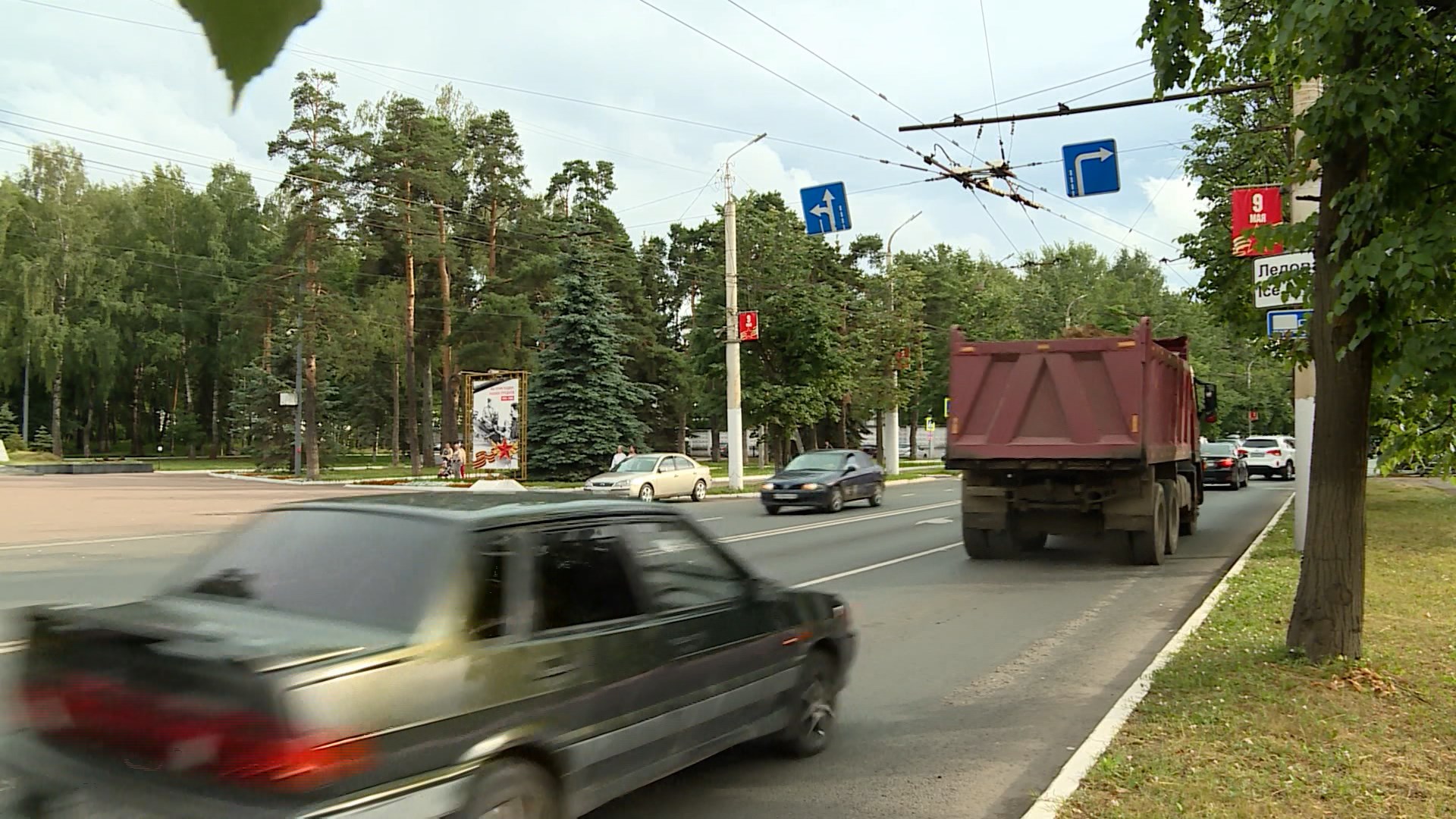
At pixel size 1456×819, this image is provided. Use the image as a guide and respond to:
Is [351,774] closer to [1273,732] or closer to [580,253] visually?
[1273,732]

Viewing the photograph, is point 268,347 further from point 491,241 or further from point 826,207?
point 826,207

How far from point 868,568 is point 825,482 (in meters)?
9.79

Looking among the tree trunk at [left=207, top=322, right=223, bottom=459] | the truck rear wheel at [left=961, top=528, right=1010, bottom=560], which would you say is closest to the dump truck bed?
the truck rear wheel at [left=961, top=528, right=1010, bottom=560]

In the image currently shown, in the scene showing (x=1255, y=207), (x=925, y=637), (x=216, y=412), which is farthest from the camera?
(x=216, y=412)

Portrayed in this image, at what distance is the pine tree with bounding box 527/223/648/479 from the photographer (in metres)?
38.2

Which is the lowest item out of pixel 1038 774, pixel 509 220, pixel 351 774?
pixel 1038 774

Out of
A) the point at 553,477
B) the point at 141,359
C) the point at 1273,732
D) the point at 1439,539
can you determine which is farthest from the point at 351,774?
the point at 141,359

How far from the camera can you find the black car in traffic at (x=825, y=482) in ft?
76.6

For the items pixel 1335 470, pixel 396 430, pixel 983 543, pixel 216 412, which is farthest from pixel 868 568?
pixel 216 412

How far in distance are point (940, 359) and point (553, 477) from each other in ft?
102

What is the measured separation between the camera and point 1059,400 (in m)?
13.5

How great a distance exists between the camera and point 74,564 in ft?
44.1

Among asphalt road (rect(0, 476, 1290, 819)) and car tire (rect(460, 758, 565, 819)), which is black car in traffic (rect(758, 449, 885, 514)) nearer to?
asphalt road (rect(0, 476, 1290, 819))

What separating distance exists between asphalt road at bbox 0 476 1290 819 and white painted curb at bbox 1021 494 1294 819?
17 centimetres
